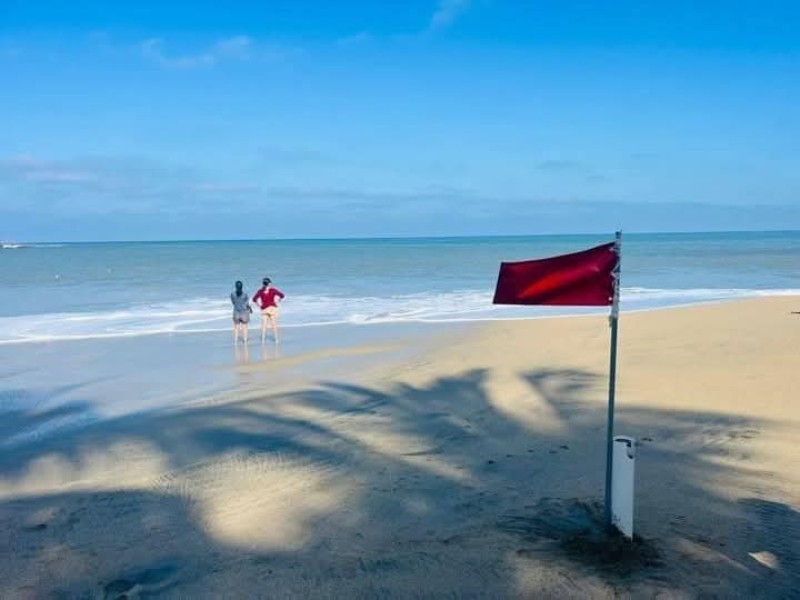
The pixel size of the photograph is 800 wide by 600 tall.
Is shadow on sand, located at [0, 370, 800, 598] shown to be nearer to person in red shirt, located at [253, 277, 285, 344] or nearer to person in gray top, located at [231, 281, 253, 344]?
person in gray top, located at [231, 281, 253, 344]

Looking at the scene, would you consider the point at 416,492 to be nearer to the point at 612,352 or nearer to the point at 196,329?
the point at 612,352

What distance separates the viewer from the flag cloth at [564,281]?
4.65m

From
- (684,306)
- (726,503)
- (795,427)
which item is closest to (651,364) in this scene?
(795,427)

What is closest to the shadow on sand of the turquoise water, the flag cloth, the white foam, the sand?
the sand

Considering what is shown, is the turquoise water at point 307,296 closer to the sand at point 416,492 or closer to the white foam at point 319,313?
the white foam at point 319,313

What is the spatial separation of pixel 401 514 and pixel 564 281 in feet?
7.99

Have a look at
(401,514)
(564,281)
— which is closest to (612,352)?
(564,281)

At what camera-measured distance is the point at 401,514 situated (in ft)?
19.0

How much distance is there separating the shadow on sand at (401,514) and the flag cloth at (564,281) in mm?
1798

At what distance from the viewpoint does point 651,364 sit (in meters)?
12.3

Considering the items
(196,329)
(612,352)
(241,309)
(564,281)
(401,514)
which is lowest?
(196,329)

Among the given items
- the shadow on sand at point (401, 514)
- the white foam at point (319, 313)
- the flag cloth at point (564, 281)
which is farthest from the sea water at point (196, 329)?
the flag cloth at point (564, 281)

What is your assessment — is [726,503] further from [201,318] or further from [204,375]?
[201,318]

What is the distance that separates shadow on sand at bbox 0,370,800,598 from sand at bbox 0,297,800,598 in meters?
0.02
